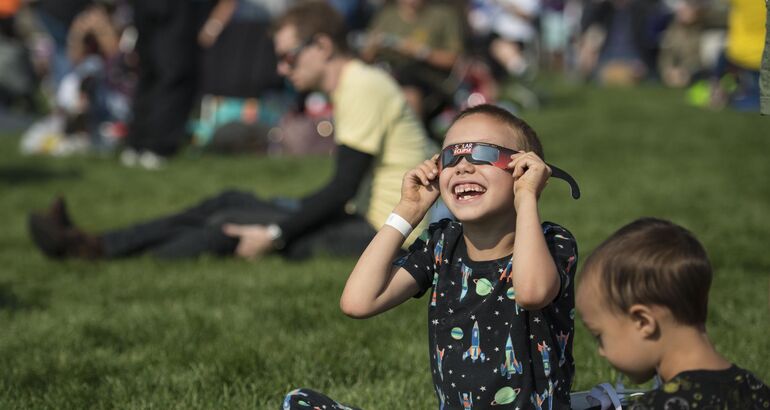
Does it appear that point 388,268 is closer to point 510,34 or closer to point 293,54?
point 293,54

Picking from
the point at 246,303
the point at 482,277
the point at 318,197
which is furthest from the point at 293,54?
the point at 482,277

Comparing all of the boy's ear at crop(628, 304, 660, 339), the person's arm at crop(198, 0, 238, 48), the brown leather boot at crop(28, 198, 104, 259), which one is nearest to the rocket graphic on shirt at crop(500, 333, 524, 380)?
the boy's ear at crop(628, 304, 660, 339)

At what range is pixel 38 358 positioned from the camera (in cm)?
423

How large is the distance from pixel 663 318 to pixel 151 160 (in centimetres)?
874

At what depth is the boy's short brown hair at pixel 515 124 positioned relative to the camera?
2.86m

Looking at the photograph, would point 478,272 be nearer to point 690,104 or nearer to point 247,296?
point 247,296

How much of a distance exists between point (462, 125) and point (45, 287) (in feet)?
11.6

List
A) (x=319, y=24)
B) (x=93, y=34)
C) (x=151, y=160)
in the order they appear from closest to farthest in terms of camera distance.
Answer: (x=319, y=24) → (x=151, y=160) → (x=93, y=34)

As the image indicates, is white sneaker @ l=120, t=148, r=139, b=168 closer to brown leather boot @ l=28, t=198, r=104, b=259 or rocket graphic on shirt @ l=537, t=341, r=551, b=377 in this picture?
brown leather boot @ l=28, t=198, r=104, b=259

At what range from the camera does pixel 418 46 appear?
10.2m

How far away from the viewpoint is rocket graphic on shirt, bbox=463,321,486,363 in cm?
278

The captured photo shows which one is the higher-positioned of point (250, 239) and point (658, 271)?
point (658, 271)

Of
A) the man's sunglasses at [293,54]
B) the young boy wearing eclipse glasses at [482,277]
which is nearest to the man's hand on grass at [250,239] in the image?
the man's sunglasses at [293,54]

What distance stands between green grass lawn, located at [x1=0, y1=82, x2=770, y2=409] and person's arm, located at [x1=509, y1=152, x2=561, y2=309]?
1.17 meters
